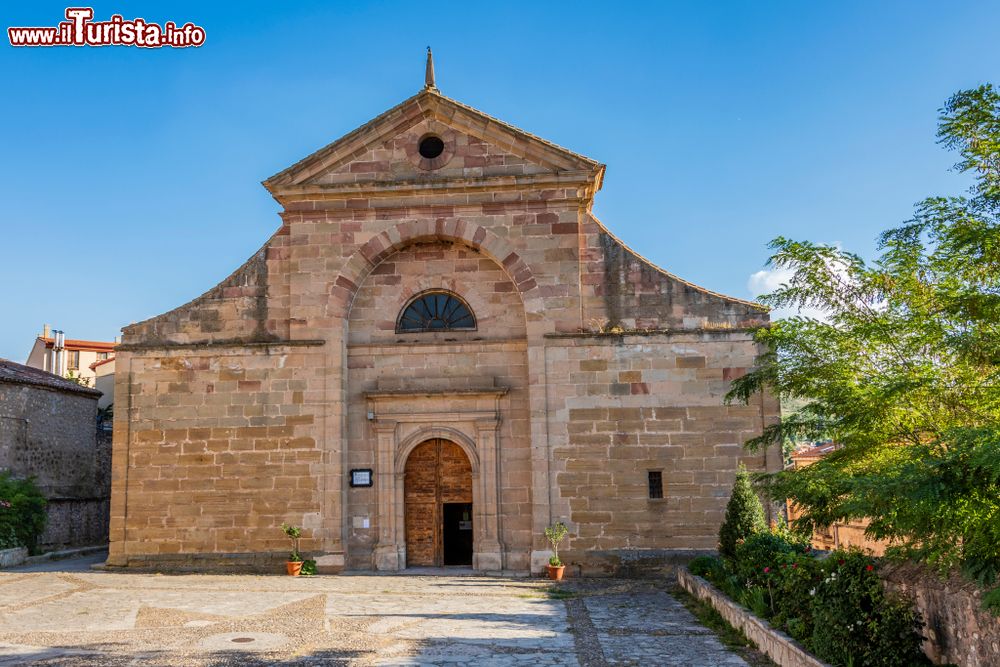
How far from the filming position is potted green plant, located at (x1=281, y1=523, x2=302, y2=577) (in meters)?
16.7

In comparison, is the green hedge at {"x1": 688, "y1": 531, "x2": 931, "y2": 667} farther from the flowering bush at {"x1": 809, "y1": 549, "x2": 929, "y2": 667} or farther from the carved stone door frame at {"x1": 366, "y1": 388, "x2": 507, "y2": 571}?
the carved stone door frame at {"x1": 366, "y1": 388, "x2": 507, "y2": 571}

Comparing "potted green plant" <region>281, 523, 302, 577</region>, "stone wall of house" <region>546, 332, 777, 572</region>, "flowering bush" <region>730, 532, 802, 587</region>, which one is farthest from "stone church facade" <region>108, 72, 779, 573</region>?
"flowering bush" <region>730, 532, 802, 587</region>

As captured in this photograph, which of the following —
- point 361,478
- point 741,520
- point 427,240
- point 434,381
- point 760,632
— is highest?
point 427,240

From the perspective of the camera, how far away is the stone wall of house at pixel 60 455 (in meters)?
21.5

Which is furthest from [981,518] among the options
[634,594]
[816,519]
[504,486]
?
[504,486]

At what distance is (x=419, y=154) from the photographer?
60.5ft

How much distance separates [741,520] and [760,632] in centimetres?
394

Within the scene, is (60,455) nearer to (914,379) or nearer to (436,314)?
(436,314)

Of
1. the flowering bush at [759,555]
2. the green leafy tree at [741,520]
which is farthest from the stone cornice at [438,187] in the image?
the flowering bush at [759,555]

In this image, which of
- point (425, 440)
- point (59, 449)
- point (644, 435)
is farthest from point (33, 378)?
point (644, 435)

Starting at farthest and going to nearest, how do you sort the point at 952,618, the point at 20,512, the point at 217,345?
the point at 20,512, the point at 217,345, the point at 952,618

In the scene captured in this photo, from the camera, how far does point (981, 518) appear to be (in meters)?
5.82

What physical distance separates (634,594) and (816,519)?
20.5 feet

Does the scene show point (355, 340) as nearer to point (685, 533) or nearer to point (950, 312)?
point (685, 533)
